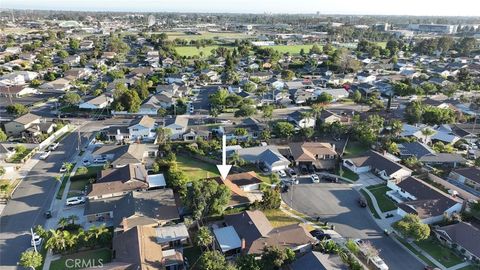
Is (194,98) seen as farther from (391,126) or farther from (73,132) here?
(391,126)

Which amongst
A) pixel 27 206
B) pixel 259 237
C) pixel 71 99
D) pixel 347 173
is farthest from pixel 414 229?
pixel 71 99

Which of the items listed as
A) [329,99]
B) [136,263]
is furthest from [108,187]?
[329,99]

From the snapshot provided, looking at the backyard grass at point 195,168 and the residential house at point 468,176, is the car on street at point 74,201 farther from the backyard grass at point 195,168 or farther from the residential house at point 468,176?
the residential house at point 468,176

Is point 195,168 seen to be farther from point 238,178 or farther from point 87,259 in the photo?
point 87,259

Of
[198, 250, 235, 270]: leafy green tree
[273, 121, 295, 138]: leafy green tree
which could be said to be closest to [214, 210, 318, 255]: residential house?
[198, 250, 235, 270]: leafy green tree

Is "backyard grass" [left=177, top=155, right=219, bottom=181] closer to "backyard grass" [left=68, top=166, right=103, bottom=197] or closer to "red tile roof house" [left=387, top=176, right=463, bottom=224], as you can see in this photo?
"backyard grass" [left=68, top=166, right=103, bottom=197]
